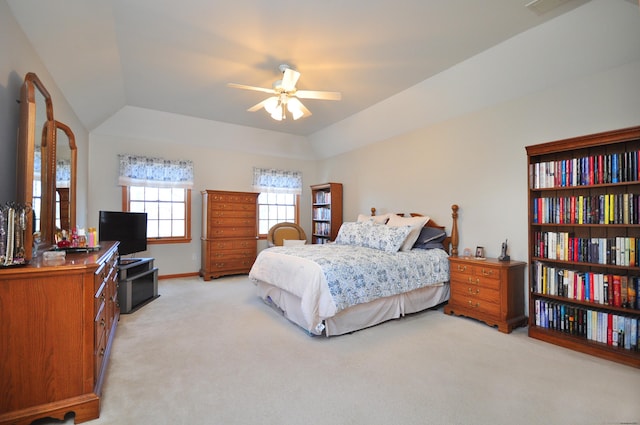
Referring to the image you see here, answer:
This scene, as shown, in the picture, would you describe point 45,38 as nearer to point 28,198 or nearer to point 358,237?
point 28,198

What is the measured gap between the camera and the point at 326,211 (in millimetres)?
6215

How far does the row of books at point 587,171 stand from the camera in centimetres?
245

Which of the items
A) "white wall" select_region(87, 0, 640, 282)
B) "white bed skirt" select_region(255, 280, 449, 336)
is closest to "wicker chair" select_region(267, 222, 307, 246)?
"white wall" select_region(87, 0, 640, 282)

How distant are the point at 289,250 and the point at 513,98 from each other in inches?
124

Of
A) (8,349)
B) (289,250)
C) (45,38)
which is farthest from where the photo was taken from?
(289,250)

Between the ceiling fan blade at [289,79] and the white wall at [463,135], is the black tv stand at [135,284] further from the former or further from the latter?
the ceiling fan blade at [289,79]

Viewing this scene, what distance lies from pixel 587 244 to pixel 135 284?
15.7ft

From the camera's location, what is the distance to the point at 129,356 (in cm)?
249

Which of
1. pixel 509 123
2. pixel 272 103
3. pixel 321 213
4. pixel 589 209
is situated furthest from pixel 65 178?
pixel 589 209

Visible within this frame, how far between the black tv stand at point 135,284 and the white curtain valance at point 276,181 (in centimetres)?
273

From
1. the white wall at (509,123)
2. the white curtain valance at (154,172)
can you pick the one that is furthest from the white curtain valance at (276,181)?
the white wall at (509,123)

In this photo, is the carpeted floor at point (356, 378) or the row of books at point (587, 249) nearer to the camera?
the carpeted floor at point (356, 378)

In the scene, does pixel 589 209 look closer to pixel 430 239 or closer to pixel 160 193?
pixel 430 239

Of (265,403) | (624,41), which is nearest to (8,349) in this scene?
(265,403)
